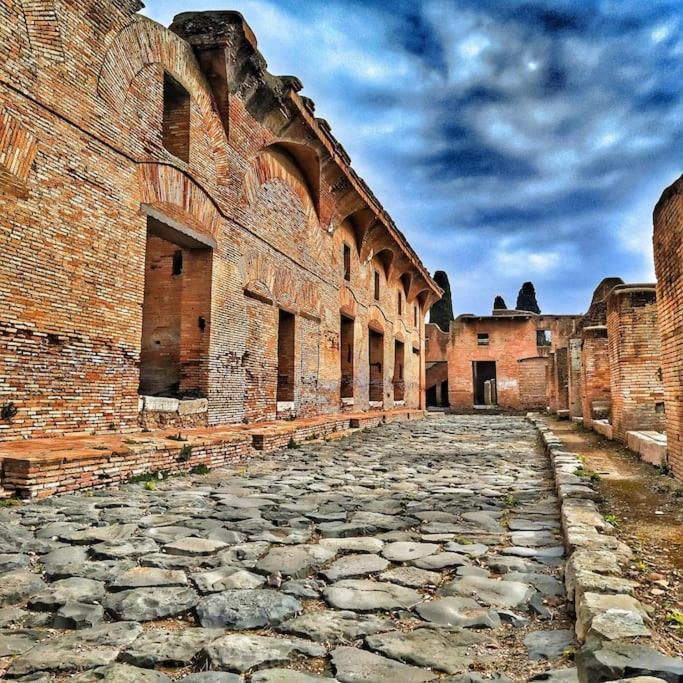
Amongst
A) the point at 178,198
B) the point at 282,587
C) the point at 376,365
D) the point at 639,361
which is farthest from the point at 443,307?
the point at 282,587

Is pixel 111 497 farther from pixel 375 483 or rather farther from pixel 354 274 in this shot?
pixel 354 274

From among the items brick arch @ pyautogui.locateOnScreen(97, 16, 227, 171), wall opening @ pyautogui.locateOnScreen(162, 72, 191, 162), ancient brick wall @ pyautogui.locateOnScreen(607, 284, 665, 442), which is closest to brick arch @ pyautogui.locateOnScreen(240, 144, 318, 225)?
brick arch @ pyautogui.locateOnScreen(97, 16, 227, 171)

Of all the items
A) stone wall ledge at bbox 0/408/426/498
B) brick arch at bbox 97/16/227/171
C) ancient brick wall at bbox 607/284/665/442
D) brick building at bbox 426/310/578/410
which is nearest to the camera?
stone wall ledge at bbox 0/408/426/498

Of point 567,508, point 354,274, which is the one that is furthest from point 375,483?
point 354,274

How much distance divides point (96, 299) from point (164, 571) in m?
4.95

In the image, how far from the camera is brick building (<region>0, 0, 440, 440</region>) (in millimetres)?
6348

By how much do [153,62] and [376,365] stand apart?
1414 cm

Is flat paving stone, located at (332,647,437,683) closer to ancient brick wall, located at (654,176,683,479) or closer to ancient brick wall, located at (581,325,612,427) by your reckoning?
ancient brick wall, located at (654,176,683,479)

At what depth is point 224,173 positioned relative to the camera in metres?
10.1

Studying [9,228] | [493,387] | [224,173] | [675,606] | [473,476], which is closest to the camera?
[675,606]

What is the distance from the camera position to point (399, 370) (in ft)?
78.2

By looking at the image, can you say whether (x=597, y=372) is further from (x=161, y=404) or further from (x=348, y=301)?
(x=161, y=404)

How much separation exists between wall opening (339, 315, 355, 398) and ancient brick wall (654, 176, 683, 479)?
11.3 m

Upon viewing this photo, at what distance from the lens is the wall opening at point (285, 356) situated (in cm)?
1310
